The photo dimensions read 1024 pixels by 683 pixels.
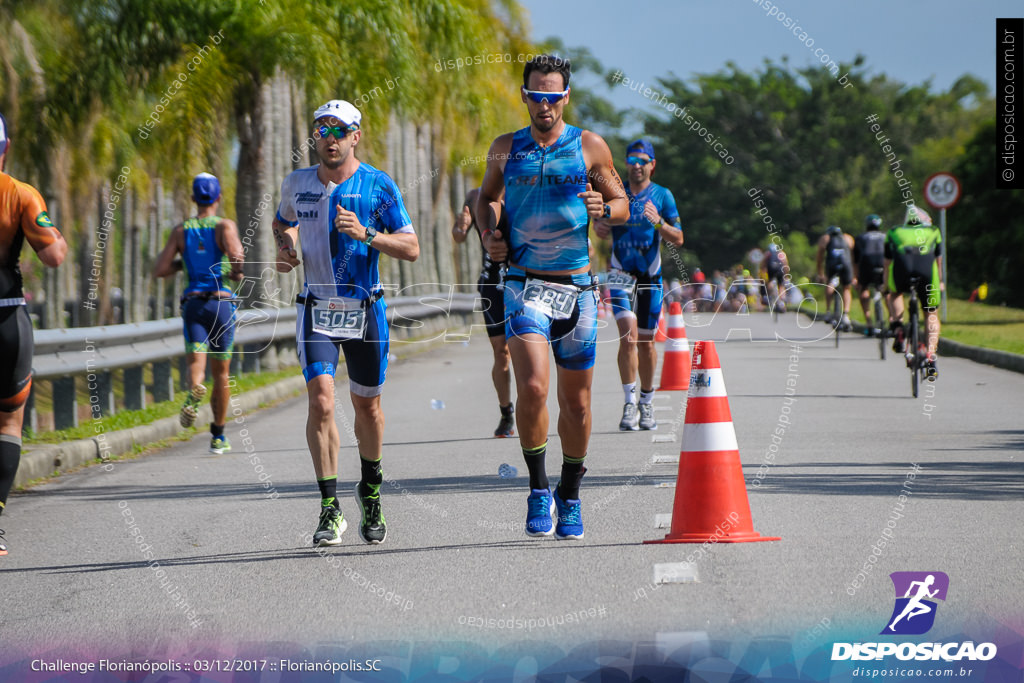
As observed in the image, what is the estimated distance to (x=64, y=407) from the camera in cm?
1219

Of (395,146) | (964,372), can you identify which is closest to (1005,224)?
(395,146)

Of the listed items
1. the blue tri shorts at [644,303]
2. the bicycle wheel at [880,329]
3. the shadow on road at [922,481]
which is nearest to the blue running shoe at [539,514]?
the shadow on road at [922,481]

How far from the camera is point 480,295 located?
11.4 metres

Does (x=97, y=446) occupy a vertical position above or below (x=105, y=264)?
below

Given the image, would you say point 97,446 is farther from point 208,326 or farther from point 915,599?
point 915,599

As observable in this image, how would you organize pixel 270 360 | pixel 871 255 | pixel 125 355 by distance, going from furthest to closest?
1. pixel 871 255
2. pixel 270 360
3. pixel 125 355

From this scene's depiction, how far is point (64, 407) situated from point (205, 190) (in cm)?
240

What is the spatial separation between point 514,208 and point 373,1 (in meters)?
15.1

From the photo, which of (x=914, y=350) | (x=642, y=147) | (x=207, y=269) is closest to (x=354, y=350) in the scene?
(x=207, y=269)

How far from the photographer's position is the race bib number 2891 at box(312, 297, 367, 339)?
22.9 ft

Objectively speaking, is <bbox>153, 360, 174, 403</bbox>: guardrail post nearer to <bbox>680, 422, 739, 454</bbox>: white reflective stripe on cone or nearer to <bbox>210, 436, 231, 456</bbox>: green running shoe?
<bbox>210, 436, 231, 456</bbox>: green running shoe

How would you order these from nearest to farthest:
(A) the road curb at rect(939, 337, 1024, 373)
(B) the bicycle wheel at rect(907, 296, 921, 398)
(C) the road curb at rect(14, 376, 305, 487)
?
(C) the road curb at rect(14, 376, 305, 487) < (B) the bicycle wheel at rect(907, 296, 921, 398) < (A) the road curb at rect(939, 337, 1024, 373)

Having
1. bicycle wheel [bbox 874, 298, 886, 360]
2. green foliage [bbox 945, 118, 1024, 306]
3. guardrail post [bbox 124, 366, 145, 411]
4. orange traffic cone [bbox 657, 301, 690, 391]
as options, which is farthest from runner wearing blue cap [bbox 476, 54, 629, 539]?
green foliage [bbox 945, 118, 1024, 306]

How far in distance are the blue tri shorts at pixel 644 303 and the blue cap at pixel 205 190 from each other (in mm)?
3073
